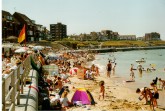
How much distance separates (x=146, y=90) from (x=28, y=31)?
70.4m

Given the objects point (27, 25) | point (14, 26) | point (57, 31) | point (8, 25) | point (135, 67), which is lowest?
point (135, 67)

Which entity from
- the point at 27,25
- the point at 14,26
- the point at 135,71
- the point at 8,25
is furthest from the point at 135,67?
the point at 27,25

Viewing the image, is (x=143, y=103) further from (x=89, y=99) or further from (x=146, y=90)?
(x=89, y=99)

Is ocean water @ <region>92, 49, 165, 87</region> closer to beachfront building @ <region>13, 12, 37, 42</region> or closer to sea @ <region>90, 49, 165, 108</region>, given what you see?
sea @ <region>90, 49, 165, 108</region>

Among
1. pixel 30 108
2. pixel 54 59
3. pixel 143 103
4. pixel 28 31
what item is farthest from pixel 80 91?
pixel 28 31

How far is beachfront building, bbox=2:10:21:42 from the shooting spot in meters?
63.5

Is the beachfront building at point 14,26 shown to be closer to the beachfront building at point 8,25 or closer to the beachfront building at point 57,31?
the beachfront building at point 8,25

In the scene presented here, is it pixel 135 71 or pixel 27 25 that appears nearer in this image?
pixel 135 71

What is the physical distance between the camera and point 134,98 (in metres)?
16.2

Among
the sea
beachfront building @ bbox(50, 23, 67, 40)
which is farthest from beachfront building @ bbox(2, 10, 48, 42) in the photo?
beachfront building @ bbox(50, 23, 67, 40)

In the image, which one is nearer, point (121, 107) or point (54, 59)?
point (121, 107)

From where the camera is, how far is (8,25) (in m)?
67.0

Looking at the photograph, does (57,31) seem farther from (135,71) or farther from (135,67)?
(135,71)

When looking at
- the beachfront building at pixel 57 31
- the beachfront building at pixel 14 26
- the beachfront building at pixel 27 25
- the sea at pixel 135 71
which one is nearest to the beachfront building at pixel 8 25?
the beachfront building at pixel 14 26
